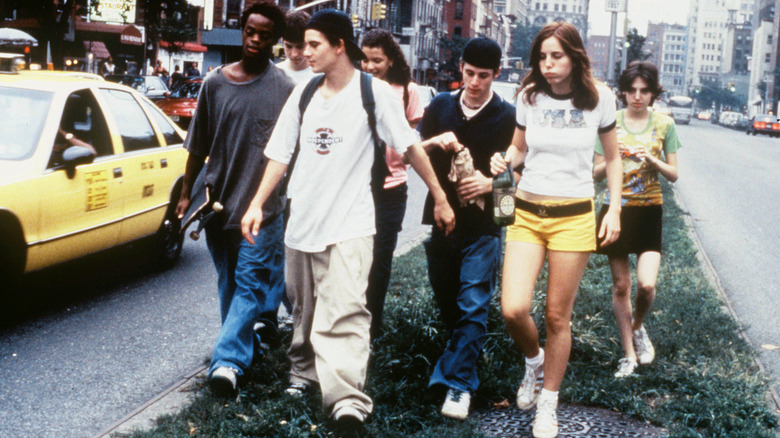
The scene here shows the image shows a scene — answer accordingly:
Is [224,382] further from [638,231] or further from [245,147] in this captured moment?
[638,231]

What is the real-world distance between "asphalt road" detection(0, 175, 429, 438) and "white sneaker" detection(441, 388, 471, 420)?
1567 mm

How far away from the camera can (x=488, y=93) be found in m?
4.57

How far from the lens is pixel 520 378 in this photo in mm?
4891

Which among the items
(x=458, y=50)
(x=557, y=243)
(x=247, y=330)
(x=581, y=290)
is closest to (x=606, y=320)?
(x=581, y=290)

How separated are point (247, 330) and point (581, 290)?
3200 mm

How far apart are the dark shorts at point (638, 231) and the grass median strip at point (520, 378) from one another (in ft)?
2.03

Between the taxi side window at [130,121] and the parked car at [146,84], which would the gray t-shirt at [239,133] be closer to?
the taxi side window at [130,121]

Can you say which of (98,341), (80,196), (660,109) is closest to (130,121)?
(80,196)

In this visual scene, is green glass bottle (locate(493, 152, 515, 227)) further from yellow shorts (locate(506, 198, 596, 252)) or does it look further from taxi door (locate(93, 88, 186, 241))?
taxi door (locate(93, 88, 186, 241))

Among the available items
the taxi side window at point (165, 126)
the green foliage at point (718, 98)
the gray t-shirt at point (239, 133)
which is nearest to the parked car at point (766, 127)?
the taxi side window at point (165, 126)

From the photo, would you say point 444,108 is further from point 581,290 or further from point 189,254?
point 189,254

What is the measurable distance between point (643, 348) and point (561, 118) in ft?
5.92

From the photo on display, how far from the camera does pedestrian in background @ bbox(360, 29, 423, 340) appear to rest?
4.91 metres

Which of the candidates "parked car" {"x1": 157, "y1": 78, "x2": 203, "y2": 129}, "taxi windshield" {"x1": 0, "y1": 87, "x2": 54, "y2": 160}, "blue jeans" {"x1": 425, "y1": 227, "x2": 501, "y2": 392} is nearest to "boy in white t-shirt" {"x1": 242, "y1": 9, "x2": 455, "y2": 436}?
"blue jeans" {"x1": 425, "y1": 227, "x2": 501, "y2": 392}
